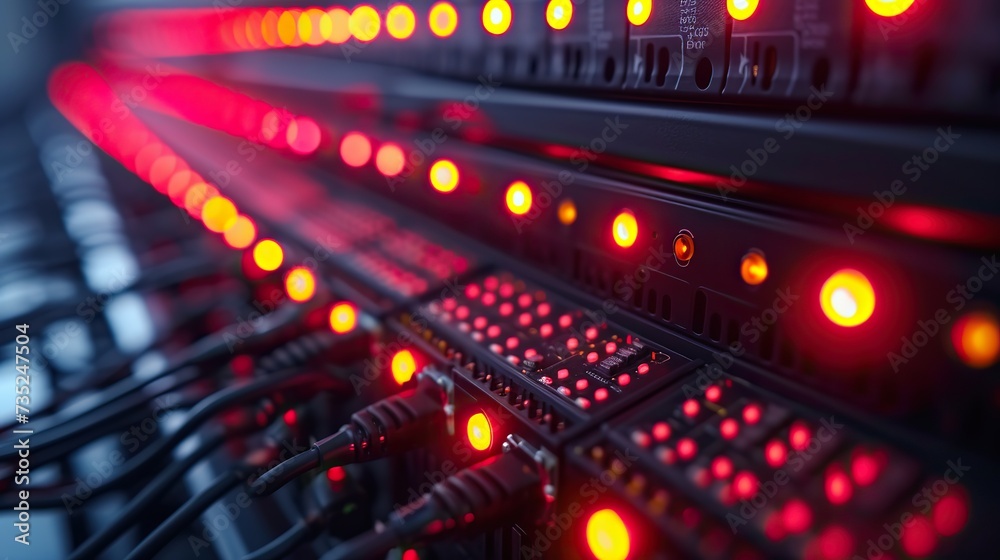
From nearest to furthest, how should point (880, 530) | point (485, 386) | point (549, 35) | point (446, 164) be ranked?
point (880, 530), point (485, 386), point (549, 35), point (446, 164)

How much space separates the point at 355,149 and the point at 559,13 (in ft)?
1.48

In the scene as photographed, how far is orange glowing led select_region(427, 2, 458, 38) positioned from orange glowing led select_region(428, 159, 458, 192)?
0.49 ft

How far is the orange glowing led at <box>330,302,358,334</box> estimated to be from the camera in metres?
0.69

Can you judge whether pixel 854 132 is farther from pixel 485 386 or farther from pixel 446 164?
pixel 446 164

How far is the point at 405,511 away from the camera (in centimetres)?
41

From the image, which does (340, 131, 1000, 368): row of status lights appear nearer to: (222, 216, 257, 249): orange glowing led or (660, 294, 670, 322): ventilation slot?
(660, 294, 670, 322): ventilation slot

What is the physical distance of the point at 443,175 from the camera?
78 cm

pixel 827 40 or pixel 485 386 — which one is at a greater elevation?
pixel 827 40

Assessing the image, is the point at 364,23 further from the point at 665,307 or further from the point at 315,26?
the point at 665,307

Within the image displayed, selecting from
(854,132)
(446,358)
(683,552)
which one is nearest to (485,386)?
(446,358)

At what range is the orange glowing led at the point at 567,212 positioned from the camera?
61cm

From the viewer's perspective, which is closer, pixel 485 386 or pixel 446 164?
pixel 485 386

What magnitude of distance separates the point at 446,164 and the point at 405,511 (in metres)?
0.46

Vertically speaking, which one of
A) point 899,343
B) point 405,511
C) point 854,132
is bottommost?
point 405,511
